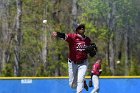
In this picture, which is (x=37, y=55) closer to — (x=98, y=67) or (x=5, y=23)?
(x=5, y=23)

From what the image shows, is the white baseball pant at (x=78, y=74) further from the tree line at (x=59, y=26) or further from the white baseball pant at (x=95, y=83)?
the tree line at (x=59, y=26)

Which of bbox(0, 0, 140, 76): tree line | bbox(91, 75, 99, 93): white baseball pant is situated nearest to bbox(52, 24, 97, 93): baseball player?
bbox(91, 75, 99, 93): white baseball pant

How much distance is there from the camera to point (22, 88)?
53.0ft

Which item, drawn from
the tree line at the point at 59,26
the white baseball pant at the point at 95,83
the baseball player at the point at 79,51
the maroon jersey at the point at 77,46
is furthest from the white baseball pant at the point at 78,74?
the tree line at the point at 59,26

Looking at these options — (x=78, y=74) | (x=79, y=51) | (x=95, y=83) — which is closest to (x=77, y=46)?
(x=79, y=51)

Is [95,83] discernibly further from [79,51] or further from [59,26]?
[59,26]

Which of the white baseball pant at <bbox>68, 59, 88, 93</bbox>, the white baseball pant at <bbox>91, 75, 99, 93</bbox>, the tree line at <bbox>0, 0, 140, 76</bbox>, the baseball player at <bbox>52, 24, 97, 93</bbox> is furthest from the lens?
the tree line at <bbox>0, 0, 140, 76</bbox>

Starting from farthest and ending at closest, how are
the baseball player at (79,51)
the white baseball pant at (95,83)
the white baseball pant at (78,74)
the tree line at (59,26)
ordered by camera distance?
the tree line at (59,26)
the white baseball pant at (95,83)
the baseball player at (79,51)
the white baseball pant at (78,74)

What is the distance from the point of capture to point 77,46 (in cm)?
919

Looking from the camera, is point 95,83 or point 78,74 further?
point 95,83

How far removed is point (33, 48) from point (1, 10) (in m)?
11.2

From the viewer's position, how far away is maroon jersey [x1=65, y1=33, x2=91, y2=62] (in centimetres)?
917

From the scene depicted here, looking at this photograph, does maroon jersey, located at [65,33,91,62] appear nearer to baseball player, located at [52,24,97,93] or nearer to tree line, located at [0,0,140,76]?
baseball player, located at [52,24,97,93]

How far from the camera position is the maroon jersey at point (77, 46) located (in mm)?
9172
